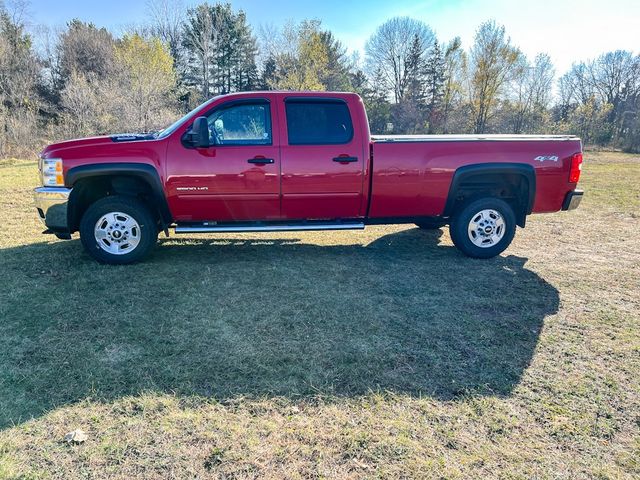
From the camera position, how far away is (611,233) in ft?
22.6

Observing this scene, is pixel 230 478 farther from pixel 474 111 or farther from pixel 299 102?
pixel 474 111

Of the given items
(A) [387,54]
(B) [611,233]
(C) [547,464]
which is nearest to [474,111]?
(A) [387,54]

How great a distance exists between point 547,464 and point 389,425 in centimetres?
82

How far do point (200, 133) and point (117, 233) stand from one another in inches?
61.4

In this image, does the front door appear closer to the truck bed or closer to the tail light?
the truck bed

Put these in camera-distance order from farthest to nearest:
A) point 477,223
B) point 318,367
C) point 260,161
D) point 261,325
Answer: point 477,223 < point 260,161 < point 261,325 < point 318,367

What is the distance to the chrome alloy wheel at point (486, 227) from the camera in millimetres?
5363

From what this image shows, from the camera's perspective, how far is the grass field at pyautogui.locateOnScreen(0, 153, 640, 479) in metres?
2.20

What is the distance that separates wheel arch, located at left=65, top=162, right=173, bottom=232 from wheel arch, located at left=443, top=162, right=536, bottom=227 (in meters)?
3.50

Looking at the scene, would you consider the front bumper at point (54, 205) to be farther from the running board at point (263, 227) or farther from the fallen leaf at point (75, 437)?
the fallen leaf at point (75, 437)

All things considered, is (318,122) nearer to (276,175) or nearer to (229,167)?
(276,175)

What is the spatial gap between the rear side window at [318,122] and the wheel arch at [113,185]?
65.9 inches

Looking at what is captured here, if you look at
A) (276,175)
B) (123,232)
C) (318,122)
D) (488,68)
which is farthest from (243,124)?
(488,68)

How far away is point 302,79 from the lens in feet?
105
